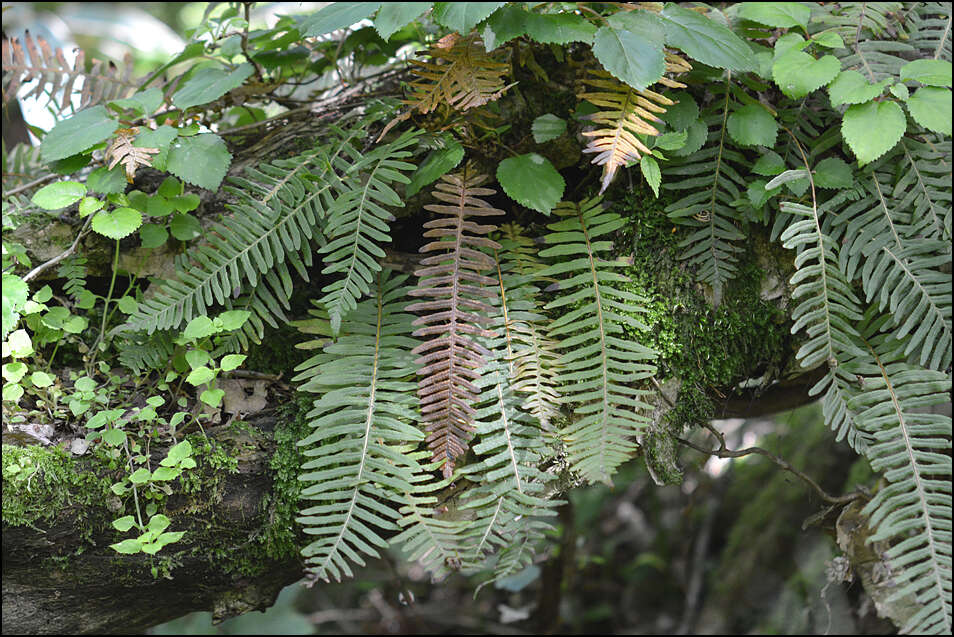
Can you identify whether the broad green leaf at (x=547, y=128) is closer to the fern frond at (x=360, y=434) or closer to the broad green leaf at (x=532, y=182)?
the broad green leaf at (x=532, y=182)

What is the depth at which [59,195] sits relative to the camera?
157cm

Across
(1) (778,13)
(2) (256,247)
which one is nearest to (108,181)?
(2) (256,247)

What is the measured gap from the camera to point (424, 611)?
353cm

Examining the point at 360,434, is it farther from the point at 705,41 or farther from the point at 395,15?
the point at 705,41

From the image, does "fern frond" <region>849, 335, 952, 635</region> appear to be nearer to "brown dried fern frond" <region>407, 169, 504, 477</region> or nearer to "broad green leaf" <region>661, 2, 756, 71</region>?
"broad green leaf" <region>661, 2, 756, 71</region>

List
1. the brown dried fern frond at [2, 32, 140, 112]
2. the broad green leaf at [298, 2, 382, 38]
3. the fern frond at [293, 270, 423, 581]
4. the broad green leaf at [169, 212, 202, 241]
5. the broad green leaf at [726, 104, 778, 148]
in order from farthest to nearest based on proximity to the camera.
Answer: the brown dried fern frond at [2, 32, 140, 112] < the broad green leaf at [169, 212, 202, 241] < the broad green leaf at [726, 104, 778, 148] < the broad green leaf at [298, 2, 382, 38] < the fern frond at [293, 270, 423, 581]

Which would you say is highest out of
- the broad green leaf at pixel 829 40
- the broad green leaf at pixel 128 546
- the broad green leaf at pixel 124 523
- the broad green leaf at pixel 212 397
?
the broad green leaf at pixel 829 40

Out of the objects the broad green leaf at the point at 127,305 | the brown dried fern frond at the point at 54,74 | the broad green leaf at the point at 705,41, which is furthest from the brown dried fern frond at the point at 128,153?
the broad green leaf at the point at 705,41

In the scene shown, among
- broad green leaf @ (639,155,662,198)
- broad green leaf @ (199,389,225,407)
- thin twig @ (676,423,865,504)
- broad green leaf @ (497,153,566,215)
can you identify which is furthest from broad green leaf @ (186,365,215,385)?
thin twig @ (676,423,865,504)

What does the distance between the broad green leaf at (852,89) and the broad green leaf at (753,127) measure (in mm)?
140

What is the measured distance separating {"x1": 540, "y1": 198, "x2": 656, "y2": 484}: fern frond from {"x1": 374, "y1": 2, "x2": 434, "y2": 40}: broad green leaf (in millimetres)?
560

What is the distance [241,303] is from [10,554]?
2.41 feet

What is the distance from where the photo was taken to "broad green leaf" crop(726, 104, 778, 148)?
1566 millimetres

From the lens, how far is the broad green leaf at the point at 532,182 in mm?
1527
